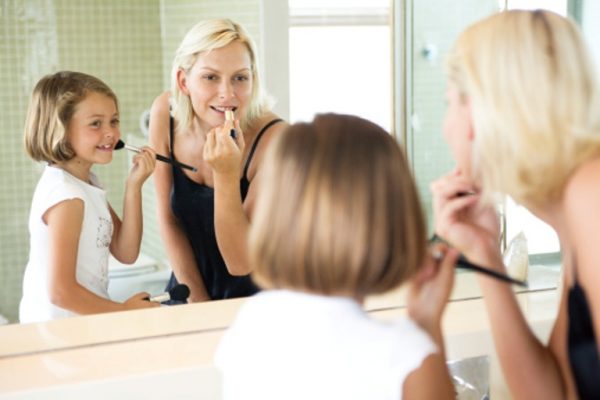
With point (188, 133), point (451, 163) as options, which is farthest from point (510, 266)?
point (188, 133)

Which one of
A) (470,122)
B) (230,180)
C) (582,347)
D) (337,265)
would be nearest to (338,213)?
(337,265)

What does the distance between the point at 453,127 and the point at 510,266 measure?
24.4 inches

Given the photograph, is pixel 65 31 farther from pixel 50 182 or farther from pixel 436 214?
pixel 436 214

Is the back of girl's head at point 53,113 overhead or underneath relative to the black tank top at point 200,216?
overhead

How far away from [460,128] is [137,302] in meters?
0.55

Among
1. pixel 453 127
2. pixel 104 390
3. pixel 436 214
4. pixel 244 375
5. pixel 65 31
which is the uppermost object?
pixel 65 31

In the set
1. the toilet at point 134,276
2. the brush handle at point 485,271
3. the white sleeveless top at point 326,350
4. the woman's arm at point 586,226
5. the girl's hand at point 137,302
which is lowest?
the girl's hand at point 137,302

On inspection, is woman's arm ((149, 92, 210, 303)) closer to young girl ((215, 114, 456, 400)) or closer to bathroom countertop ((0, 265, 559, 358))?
bathroom countertop ((0, 265, 559, 358))

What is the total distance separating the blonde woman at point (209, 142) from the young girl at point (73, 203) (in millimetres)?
44

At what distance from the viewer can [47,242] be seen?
1079 mm

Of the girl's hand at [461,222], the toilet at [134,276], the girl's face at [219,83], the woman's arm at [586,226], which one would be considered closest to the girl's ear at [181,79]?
the girl's face at [219,83]

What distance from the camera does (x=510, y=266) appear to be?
1378mm

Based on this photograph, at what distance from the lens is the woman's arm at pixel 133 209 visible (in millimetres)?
1097

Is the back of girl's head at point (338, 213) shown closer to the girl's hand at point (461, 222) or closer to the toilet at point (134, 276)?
the girl's hand at point (461, 222)
